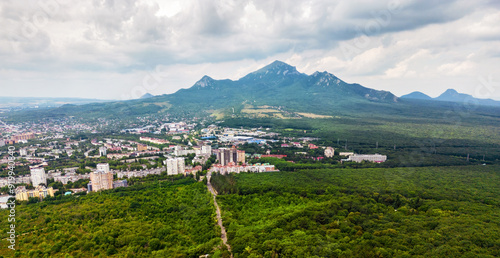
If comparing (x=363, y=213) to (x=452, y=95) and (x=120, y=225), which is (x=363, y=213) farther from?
(x=452, y=95)

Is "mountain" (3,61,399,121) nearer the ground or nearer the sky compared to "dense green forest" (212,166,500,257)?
nearer the sky

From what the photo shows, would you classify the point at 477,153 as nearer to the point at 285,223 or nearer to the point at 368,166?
the point at 368,166

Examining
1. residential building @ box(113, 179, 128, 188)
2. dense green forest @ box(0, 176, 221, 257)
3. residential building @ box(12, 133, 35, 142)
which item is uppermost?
residential building @ box(12, 133, 35, 142)

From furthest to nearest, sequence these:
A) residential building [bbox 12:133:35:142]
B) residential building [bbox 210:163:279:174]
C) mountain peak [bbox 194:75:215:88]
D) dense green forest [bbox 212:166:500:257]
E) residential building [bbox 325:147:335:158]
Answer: mountain peak [bbox 194:75:215:88], residential building [bbox 12:133:35:142], residential building [bbox 325:147:335:158], residential building [bbox 210:163:279:174], dense green forest [bbox 212:166:500:257]

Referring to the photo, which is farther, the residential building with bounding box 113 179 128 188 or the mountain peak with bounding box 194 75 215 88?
the mountain peak with bounding box 194 75 215 88

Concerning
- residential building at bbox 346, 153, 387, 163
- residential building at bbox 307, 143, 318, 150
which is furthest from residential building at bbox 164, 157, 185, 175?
residential building at bbox 346, 153, 387, 163

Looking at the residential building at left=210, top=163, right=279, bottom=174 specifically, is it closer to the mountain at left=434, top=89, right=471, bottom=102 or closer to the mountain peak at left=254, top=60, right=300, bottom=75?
the mountain peak at left=254, top=60, right=300, bottom=75

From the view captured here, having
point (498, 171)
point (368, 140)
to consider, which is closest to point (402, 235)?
point (498, 171)
